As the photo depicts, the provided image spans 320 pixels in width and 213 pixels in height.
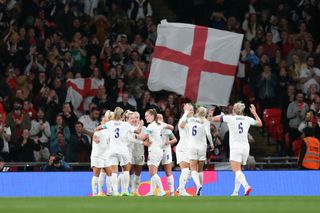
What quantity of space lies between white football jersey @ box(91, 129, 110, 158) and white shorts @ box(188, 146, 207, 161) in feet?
7.22

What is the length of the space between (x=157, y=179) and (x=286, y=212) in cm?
1059

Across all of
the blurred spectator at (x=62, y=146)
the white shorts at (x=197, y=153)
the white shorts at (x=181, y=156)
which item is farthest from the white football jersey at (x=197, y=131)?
the blurred spectator at (x=62, y=146)

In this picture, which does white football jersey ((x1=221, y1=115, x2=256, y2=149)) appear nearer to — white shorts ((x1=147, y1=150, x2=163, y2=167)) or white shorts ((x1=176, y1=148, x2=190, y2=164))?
white shorts ((x1=176, y1=148, x2=190, y2=164))

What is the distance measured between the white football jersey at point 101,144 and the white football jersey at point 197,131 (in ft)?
7.05

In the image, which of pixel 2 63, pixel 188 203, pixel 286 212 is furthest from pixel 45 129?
pixel 286 212

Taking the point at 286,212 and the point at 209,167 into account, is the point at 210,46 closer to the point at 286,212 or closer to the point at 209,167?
the point at 209,167

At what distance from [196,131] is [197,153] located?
1.84 ft

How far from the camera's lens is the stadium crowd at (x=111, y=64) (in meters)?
34.9

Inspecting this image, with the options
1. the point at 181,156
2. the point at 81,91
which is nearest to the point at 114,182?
the point at 181,156

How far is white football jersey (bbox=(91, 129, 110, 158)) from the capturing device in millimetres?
31895

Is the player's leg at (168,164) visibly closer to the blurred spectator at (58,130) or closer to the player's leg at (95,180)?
the player's leg at (95,180)

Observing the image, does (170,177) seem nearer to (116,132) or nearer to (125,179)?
(125,179)

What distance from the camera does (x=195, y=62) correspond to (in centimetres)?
3359

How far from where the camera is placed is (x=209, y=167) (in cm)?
3472
